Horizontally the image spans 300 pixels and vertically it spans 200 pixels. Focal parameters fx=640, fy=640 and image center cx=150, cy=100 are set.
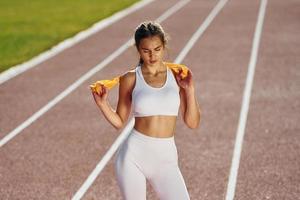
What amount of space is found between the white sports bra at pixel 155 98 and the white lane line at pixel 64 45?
408 inches

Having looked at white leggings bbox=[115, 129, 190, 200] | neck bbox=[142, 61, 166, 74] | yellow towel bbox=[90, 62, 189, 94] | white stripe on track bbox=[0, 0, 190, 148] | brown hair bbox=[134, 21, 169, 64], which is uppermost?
brown hair bbox=[134, 21, 169, 64]

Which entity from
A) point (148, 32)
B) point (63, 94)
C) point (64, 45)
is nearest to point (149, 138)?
point (148, 32)

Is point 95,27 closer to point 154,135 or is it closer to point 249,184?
point 249,184

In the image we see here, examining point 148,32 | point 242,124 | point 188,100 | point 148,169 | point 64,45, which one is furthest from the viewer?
point 64,45

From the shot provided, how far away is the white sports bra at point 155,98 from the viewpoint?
164 inches

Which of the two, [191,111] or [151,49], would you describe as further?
[191,111]

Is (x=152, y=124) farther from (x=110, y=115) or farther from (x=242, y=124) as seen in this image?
(x=242, y=124)

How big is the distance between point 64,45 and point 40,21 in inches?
236

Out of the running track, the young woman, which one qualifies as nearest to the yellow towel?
the young woman

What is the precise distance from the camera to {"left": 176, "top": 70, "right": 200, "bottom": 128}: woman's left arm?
4227 millimetres

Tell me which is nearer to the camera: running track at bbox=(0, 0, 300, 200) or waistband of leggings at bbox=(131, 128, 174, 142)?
waistband of leggings at bbox=(131, 128, 174, 142)

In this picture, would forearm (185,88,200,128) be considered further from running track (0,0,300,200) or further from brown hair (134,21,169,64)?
running track (0,0,300,200)

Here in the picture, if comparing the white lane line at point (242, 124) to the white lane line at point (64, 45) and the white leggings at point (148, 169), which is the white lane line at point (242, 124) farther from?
the white lane line at point (64, 45)

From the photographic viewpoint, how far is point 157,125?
13.8 feet
